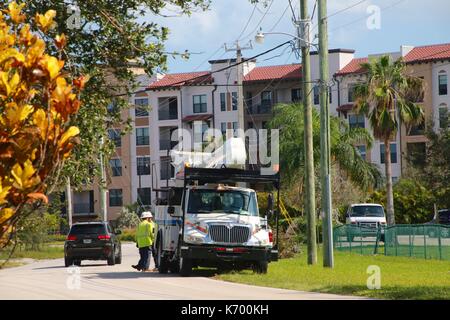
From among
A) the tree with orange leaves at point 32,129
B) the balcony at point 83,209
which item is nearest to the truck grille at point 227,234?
the tree with orange leaves at point 32,129

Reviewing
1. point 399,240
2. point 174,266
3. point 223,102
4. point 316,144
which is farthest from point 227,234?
point 223,102

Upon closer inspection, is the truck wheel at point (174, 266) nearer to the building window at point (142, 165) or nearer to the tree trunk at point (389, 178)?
the tree trunk at point (389, 178)

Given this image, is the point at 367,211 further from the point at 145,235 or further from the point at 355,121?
the point at 355,121

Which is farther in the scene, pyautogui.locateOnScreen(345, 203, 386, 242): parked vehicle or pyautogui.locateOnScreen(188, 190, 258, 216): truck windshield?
pyautogui.locateOnScreen(345, 203, 386, 242): parked vehicle

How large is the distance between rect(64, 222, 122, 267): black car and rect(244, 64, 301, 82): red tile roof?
5523cm

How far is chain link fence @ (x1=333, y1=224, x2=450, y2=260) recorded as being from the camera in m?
34.2

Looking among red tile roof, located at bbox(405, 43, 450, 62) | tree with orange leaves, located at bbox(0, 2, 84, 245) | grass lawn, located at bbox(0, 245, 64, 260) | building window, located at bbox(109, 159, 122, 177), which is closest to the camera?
tree with orange leaves, located at bbox(0, 2, 84, 245)

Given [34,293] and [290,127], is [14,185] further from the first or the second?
[290,127]

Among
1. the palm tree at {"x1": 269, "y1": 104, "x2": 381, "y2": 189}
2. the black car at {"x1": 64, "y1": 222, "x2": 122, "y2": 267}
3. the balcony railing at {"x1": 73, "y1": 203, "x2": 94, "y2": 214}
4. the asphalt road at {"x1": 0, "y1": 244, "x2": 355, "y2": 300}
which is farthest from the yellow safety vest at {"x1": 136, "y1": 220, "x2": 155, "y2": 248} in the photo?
the balcony railing at {"x1": 73, "y1": 203, "x2": 94, "y2": 214}

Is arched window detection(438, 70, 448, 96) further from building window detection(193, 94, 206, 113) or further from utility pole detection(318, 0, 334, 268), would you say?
utility pole detection(318, 0, 334, 268)

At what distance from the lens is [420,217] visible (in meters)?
69.8

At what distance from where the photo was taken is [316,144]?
52.7 meters

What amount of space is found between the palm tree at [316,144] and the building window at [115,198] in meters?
44.0
